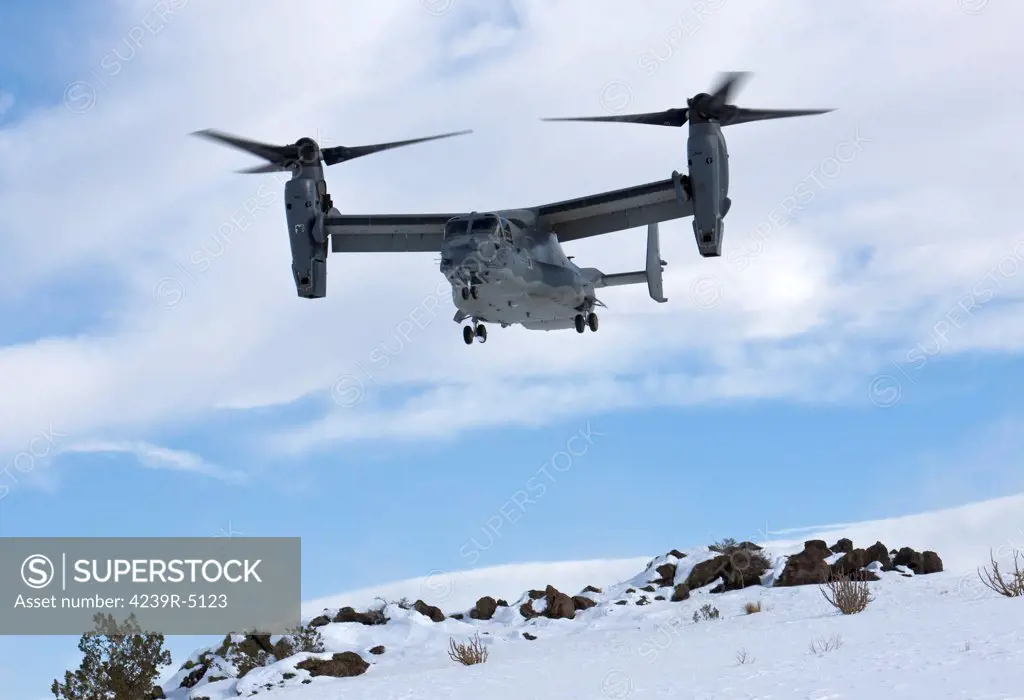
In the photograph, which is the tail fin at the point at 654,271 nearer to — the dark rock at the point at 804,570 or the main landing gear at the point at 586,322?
the main landing gear at the point at 586,322

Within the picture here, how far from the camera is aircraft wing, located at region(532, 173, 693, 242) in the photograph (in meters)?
25.5

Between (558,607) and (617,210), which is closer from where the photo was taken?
(617,210)

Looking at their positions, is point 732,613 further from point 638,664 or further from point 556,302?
point 638,664

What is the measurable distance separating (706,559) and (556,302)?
1047cm

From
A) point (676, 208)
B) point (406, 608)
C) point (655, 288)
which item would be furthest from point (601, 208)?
point (406, 608)

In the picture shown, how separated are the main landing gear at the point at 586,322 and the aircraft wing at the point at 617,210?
233 cm

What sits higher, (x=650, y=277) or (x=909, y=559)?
(x=650, y=277)

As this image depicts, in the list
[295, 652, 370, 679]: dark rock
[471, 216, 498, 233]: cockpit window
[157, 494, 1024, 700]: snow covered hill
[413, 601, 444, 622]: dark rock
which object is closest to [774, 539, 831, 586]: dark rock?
[157, 494, 1024, 700]: snow covered hill

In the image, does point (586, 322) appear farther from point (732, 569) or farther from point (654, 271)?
point (732, 569)

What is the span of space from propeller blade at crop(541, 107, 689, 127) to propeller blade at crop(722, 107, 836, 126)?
1193 mm

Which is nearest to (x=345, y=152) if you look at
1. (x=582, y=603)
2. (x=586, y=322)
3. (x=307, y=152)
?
(x=307, y=152)

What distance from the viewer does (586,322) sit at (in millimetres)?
29406

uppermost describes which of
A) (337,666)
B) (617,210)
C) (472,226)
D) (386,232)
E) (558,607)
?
(386,232)

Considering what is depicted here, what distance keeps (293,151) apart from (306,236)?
106 inches
